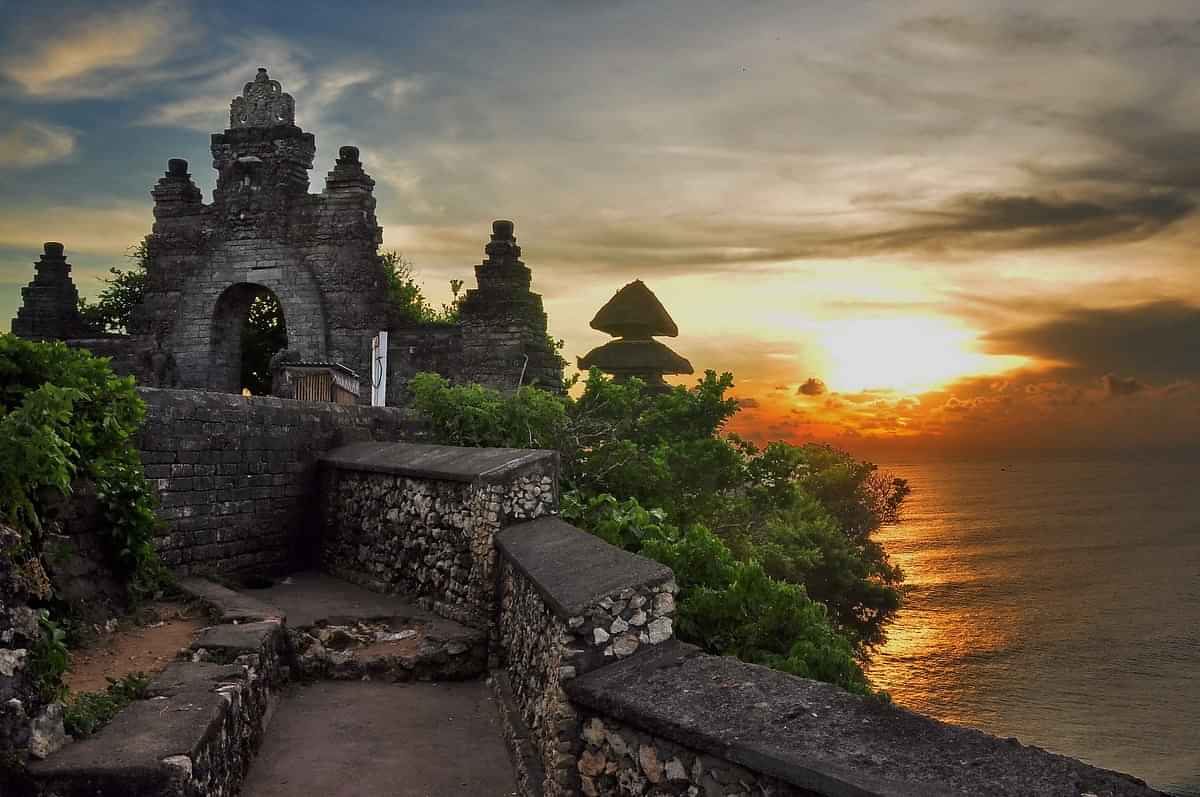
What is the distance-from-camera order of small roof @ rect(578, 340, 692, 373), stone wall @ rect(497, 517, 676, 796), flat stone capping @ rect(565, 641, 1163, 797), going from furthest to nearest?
small roof @ rect(578, 340, 692, 373)
stone wall @ rect(497, 517, 676, 796)
flat stone capping @ rect(565, 641, 1163, 797)

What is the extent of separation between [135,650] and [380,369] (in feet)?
40.4

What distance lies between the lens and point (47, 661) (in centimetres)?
464

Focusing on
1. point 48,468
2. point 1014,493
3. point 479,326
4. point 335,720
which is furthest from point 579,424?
point 1014,493

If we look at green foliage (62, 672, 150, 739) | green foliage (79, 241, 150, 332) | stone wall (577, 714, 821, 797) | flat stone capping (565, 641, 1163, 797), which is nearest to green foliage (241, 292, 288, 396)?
green foliage (79, 241, 150, 332)

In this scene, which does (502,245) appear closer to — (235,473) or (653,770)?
(235,473)

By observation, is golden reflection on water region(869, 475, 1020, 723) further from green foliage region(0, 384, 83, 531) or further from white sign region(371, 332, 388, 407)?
green foliage region(0, 384, 83, 531)

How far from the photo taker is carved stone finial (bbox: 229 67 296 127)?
19844 millimetres

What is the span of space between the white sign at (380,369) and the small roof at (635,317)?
4221 millimetres

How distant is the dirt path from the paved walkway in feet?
2.75

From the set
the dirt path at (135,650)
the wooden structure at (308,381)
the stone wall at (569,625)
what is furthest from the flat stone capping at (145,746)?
the wooden structure at (308,381)

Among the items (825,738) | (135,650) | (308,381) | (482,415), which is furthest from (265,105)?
(825,738)

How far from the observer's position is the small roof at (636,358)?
1952 centimetres

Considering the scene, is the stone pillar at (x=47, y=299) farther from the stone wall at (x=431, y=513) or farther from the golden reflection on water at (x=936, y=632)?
the golden reflection on water at (x=936, y=632)

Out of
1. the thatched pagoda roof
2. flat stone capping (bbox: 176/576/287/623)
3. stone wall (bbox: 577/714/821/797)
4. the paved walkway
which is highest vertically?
the thatched pagoda roof
